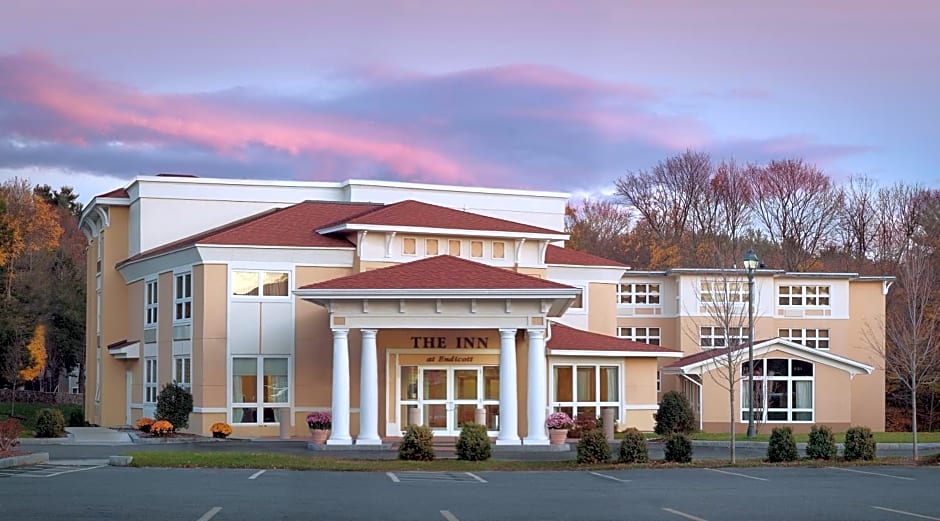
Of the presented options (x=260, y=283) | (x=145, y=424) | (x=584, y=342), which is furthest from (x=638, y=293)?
(x=145, y=424)

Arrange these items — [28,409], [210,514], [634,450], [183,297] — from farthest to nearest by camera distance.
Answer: [28,409] → [183,297] → [634,450] → [210,514]

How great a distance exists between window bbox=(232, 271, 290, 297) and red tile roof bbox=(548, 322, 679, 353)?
29.0 feet

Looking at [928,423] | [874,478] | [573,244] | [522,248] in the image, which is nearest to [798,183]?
[573,244]

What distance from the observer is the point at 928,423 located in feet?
209

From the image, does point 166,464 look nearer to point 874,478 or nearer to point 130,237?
point 874,478

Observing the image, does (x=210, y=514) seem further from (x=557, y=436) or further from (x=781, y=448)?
(x=557, y=436)

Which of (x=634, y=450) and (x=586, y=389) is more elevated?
(x=586, y=389)

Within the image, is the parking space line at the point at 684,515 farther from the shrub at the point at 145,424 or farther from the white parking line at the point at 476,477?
the shrub at the point at 145,424

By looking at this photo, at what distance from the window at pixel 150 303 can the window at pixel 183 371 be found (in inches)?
106

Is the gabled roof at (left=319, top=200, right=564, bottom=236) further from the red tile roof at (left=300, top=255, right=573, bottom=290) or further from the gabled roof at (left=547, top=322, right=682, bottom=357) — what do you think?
Answer: the gabled roof at (left=547, top=322, right=682, bottom=357)

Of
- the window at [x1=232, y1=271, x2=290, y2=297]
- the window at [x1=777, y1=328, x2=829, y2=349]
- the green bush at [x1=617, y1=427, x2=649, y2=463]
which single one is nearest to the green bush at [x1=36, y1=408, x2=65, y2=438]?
the window at [x1=232, y1=271, x2=290, y2=297]

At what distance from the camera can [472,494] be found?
20.7 meters

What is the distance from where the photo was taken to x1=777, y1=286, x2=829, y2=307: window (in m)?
59.6

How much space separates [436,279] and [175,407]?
9993mm
